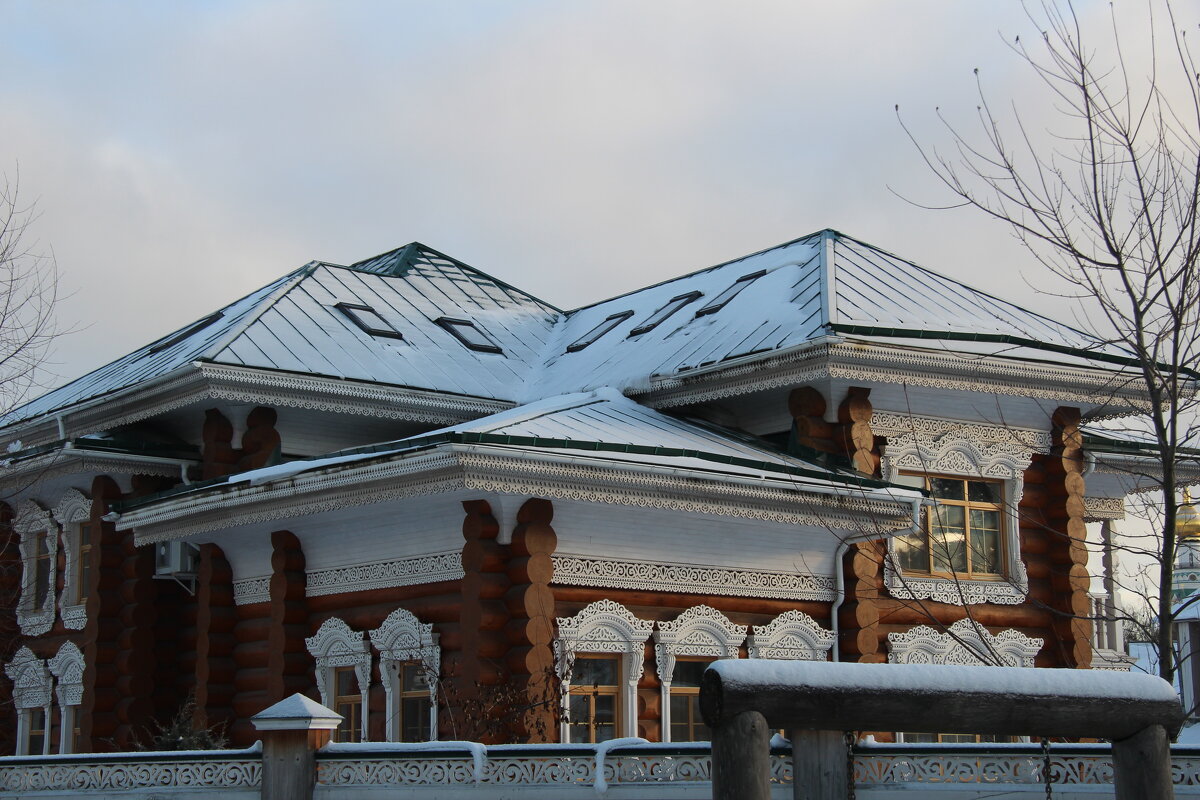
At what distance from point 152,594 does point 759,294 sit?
8.24 m

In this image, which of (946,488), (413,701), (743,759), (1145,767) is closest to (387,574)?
(413,701)

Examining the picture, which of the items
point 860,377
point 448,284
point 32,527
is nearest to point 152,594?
point 32,527

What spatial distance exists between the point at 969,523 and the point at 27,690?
40.2ft

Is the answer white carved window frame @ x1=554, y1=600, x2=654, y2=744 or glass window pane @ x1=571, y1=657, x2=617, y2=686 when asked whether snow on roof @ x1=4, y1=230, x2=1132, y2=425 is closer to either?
white carved window frame @ x1=554, y1=600, x2=654, y2=744

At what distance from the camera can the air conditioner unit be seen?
1805 cm

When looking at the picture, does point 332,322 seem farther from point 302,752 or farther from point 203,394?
point 302,752

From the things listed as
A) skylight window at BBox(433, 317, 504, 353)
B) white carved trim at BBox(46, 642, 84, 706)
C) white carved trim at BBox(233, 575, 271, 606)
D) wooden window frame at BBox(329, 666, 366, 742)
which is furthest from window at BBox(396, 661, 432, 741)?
skylight window at BBox(433, 317, 504, 353)

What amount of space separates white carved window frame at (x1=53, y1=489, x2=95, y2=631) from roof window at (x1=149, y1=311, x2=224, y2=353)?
2562 mm

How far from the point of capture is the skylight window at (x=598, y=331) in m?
20.9

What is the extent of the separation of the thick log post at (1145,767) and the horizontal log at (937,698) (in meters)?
0.07

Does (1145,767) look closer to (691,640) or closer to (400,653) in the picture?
(691,640)

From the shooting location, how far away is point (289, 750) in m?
10.1

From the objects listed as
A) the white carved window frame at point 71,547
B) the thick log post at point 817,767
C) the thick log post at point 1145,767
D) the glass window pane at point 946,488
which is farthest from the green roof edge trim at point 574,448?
the thick log post at point 1145,767

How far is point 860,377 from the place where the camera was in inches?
615
